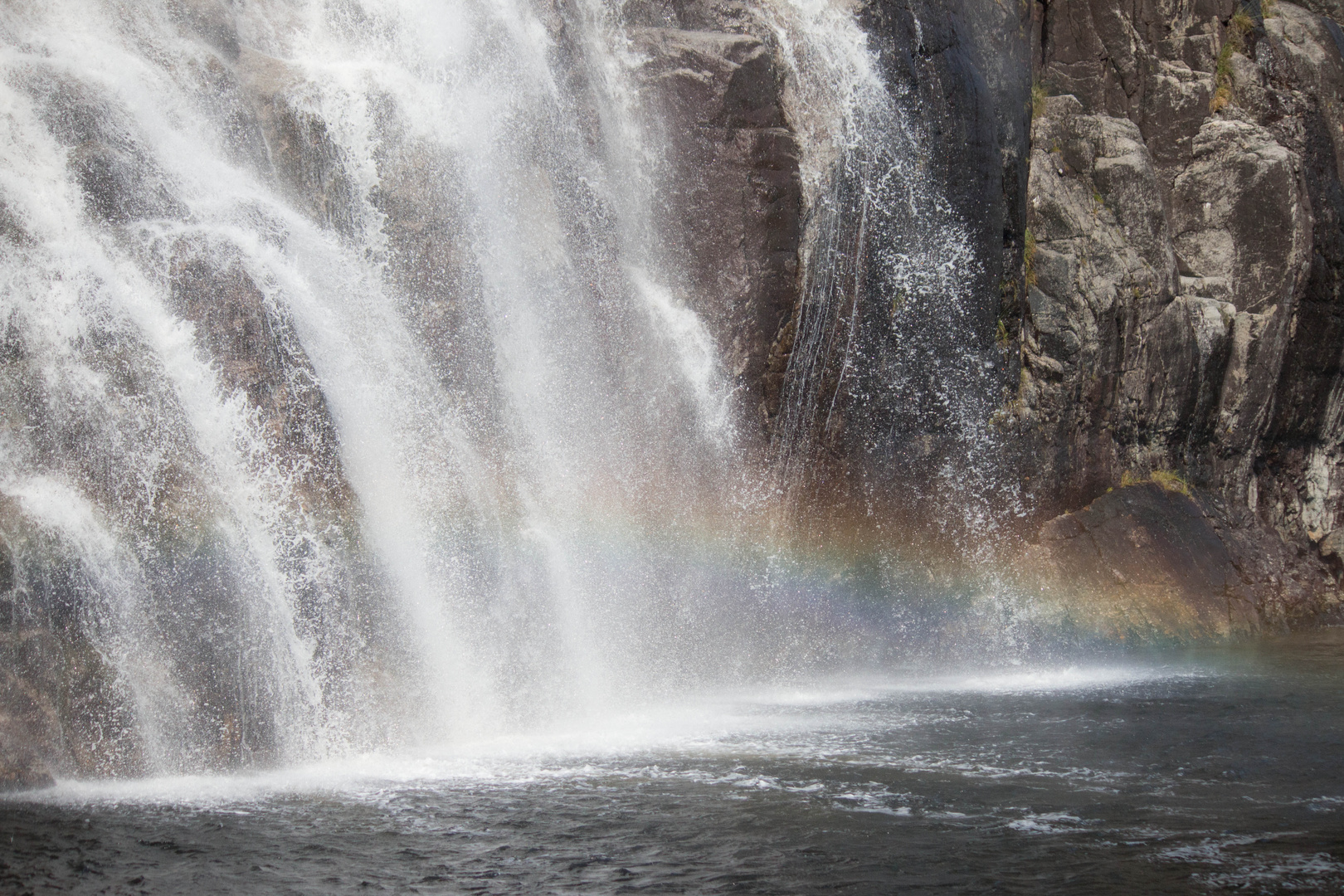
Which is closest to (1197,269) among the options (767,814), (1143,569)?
(1143,569)

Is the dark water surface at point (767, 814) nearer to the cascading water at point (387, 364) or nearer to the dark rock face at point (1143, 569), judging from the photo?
the cascading water at point (387, 364)

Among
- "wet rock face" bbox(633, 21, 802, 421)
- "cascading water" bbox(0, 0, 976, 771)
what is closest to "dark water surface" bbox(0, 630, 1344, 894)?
"cascading water" bbox(0, 0, 976, 771)

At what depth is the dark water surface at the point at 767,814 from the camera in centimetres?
709

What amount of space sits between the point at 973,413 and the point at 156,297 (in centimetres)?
1302

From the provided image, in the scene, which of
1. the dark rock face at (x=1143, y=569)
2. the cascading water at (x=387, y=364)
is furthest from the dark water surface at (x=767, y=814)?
the dark rock face at (x=1143, y=569)

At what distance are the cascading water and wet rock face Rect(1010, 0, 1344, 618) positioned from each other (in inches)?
137

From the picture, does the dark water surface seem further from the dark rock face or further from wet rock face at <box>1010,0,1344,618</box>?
wet rock face at <box>1010,0,1344,618</box>

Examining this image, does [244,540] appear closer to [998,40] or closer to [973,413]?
[973,413]

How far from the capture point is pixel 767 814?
8523 millimetres

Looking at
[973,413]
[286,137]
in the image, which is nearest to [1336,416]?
[973,413]

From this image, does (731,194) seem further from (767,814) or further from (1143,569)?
(767,814)

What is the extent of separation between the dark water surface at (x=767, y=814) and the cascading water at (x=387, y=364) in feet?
4.68

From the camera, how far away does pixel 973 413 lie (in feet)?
63.5

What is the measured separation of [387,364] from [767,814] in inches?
301
